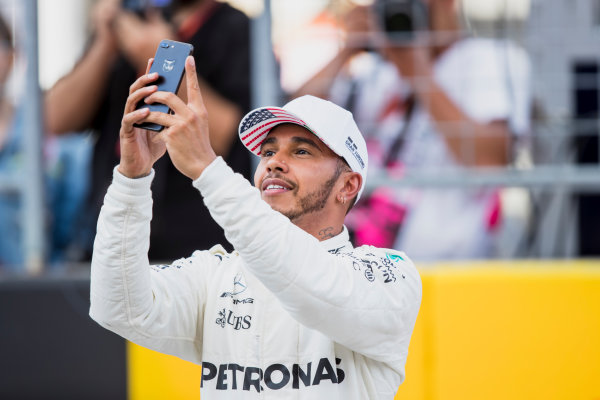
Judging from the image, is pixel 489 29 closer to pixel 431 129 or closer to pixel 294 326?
pixel 431 129

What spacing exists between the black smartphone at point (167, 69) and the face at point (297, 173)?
1.42 feet

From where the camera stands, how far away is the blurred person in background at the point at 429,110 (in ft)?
16.3

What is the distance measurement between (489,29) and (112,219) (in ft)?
11.3

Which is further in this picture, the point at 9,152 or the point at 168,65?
the point at 9,152

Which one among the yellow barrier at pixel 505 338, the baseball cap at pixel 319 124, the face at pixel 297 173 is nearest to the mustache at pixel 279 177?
the face at pixel 297 173

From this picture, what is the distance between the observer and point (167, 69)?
2074 millimetres

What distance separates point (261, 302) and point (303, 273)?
0.36m

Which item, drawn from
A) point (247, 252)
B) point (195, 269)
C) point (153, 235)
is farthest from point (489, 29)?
point (247, 252)

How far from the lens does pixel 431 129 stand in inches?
200

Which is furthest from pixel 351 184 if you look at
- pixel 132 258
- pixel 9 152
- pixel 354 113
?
pixel 9 152

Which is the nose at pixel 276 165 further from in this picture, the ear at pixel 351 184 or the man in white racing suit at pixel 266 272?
the ear at pixel 351 184

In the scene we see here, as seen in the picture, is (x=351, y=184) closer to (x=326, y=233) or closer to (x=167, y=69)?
(x=326, y=233)

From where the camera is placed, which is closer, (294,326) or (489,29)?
(294,326)

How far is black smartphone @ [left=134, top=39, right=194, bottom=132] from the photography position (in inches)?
78.9
